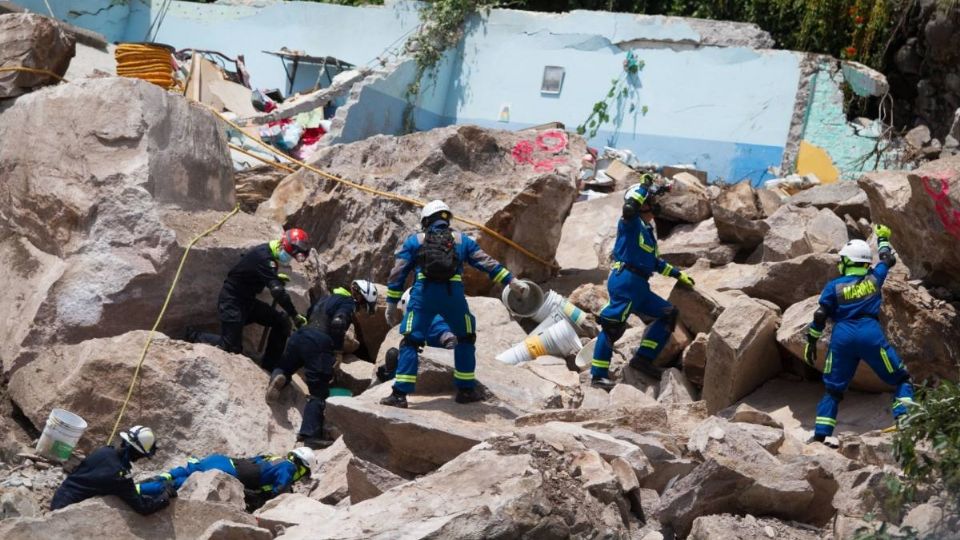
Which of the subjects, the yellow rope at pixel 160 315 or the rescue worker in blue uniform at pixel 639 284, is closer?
the yellow rope at pixel 160 315

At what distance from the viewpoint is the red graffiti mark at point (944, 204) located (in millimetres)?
9602

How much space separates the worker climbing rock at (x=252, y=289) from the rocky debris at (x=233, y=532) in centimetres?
348

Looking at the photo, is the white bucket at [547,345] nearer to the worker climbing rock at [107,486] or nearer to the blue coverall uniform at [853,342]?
the blue coverall uniform at [853,342]

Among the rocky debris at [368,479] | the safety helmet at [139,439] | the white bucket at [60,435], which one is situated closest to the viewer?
the rocky debris at [368,479]

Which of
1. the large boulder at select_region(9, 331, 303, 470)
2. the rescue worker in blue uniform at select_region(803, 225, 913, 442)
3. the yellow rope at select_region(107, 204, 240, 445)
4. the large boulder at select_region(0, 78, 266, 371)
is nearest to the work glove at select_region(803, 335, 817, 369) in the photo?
the rescue worker in blue uniform at select_region(803, 225, 913, 442)

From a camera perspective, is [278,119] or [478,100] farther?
[478,100]

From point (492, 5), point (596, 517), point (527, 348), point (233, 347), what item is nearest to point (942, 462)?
point (596, 517)

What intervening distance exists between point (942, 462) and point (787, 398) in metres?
4.37

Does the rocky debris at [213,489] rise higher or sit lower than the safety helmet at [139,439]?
lower

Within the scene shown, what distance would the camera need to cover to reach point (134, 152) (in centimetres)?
1053

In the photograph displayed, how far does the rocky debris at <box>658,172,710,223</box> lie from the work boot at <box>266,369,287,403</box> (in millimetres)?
5050

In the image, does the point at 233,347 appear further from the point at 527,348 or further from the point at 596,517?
the point at 596,517

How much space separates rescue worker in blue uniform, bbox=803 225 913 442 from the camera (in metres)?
9.06

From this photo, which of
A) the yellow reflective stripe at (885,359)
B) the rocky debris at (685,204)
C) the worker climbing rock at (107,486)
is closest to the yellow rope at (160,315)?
the worker climbing rock at (107,486)
